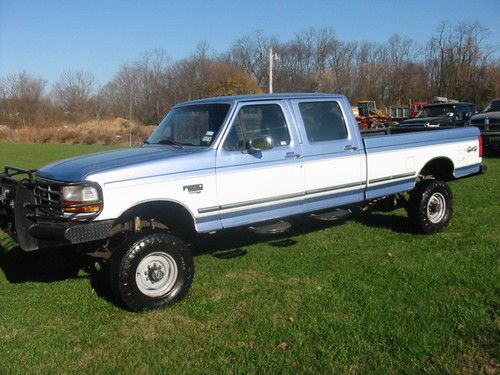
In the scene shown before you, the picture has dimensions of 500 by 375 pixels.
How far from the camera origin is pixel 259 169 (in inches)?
217

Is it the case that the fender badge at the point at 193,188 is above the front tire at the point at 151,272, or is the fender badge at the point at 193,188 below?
above

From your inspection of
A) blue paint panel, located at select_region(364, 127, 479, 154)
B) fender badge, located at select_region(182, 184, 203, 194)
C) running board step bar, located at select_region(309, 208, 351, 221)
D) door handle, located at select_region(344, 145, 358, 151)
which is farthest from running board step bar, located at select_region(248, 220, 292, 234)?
blue paint panel, located at select_region(364, 127, 479, 154)

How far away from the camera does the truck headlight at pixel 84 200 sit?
457 cm

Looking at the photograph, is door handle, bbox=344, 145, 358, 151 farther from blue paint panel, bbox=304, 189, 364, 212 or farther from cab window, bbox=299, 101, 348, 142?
blue paint panel, bbox=304, 189, 364, 212

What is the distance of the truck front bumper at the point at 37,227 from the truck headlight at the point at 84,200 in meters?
0.12

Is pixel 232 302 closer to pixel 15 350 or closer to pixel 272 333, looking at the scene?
pixel 272 333

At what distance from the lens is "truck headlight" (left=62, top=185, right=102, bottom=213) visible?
4574 mm

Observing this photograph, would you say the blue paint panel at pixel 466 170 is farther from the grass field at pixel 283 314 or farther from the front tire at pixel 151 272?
the front tire at pixel 151 272

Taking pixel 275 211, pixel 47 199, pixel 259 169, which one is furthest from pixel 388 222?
pixel 47 199

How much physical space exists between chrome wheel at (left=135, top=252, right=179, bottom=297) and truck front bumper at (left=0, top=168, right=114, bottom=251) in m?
0.49

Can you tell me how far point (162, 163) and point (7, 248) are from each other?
357 centimetres

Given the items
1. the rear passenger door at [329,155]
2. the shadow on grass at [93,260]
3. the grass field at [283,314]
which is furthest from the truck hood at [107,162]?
the rear passenger door at [329,155]

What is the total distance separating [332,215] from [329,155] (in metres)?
0.74

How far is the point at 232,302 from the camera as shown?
4.95 meters
